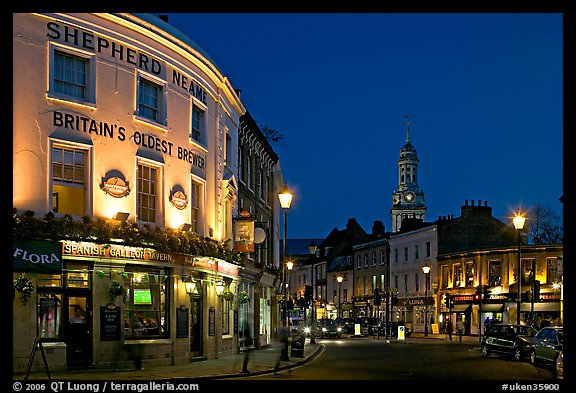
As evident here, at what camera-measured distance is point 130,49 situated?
23469mm

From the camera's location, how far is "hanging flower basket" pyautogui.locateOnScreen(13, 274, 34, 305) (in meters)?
19.5

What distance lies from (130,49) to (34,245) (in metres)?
7.02

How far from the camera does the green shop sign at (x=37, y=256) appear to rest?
62.8 feet

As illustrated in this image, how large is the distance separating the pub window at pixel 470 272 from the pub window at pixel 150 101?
138 feet

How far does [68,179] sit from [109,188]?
4.12 feet

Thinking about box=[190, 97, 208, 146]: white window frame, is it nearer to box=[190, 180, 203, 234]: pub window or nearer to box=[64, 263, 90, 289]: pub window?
box=[190, 180, 203, 234]: pub window

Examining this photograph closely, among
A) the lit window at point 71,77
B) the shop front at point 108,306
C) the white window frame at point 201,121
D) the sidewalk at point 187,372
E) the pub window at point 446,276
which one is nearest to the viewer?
the sidewalk at point 187,372

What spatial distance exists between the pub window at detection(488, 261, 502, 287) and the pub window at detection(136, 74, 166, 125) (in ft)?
133

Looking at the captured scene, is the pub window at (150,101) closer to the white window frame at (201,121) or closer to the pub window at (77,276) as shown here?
the white window frame at (201,121)

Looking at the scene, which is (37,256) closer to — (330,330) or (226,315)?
(226,315)

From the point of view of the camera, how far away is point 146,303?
78.5ft

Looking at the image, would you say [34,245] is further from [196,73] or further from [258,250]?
[258,250]

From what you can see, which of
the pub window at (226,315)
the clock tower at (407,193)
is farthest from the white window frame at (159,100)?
the clock tower at (407,193)

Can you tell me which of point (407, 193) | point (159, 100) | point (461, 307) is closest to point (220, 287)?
point (159, 100)
